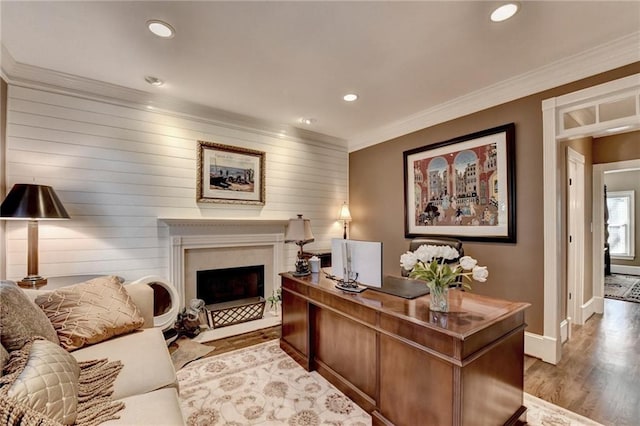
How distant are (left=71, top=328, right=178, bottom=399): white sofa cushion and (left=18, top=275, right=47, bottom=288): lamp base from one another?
40.6 inches

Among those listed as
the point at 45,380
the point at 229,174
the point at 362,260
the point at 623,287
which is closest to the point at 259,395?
the point at 362,260

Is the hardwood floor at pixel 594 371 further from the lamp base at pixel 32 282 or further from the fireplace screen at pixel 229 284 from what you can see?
the lamp base at pixel 32 282

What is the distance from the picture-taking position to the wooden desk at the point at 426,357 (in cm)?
139

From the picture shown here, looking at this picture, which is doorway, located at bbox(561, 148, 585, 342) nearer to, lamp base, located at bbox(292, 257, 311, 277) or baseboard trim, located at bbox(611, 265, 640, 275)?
lamp base, located at bbox(292, 257, 311, 277)

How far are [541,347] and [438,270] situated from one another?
77.9 inches

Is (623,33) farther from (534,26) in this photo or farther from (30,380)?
(30,380)

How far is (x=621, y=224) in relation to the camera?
21.9ft

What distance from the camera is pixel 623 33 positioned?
212 centimetres

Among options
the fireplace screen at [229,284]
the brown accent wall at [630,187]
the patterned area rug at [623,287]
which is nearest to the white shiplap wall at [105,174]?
the fireplace screen at [229,284]

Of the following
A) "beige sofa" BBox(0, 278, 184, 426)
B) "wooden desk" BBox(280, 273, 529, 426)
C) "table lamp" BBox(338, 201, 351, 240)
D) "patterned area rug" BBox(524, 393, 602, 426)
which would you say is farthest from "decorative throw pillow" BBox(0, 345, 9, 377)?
"table lamp" BBox(338, 201, 351, 240)

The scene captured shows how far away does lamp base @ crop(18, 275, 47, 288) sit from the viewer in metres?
2.26

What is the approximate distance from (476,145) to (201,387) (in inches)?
135

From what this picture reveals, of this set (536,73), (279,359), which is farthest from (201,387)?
(536,73)

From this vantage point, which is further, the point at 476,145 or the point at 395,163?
the point at 395,163
